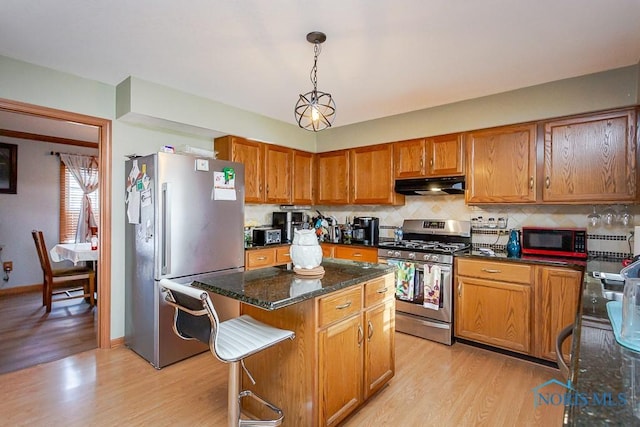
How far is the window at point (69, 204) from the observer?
5.33 meters

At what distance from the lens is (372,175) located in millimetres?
4098

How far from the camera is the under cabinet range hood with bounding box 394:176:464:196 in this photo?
3388 mm

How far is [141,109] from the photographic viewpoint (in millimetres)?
2867

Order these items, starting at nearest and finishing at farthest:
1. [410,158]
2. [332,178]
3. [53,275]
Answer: [410,158] < [53,275] < [332,178]

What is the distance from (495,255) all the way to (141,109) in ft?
11.4

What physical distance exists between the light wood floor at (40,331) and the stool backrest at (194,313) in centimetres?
210

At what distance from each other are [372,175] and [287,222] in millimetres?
1245

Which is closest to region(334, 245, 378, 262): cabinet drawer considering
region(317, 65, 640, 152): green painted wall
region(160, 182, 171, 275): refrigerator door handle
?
region(317, 65, 640, 152): green painted wall

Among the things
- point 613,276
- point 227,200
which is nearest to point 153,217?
point 227,200

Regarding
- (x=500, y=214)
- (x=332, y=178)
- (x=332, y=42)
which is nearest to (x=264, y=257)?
(x=332, y=178)

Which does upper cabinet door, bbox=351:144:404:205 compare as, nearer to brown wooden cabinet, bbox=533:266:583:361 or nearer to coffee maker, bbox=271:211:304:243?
coffee maker, bbox=271:211:304:243

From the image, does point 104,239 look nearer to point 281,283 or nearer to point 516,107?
point 281,283

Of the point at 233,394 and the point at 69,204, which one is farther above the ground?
the point at 69,204

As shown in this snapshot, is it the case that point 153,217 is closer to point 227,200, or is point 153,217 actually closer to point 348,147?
point 227,200
